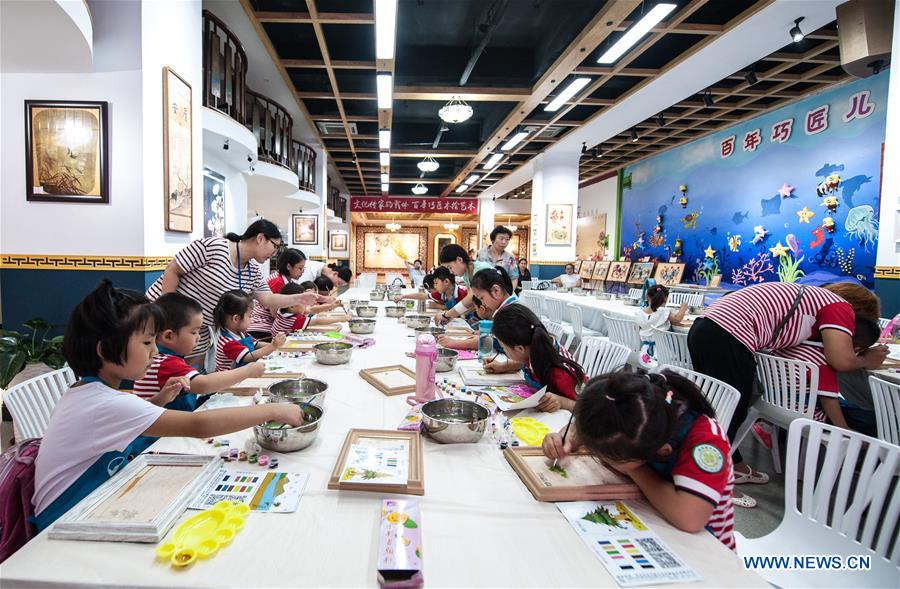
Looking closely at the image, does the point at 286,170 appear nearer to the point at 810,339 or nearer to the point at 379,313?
the point at 379,313

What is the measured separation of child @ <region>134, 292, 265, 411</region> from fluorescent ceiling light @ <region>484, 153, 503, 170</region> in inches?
352

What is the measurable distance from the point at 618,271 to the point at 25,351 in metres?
12.2

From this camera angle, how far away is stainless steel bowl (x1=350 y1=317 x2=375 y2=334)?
357 centimetres

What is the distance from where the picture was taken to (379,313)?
5.09 metres

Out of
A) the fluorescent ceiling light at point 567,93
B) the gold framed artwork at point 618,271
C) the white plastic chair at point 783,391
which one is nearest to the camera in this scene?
the white plastic chair at point 783,391

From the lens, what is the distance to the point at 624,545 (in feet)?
3.28

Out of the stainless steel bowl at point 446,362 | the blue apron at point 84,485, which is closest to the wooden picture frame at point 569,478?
the stainless steel bowl at point 446,362

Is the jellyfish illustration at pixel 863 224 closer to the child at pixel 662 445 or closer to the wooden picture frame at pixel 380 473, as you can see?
the child at pixel 662 445

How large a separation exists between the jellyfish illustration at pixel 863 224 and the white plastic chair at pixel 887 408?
6064mm

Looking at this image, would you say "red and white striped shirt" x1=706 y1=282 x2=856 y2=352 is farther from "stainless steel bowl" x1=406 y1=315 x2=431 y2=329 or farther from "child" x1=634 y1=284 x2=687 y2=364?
"stainless steel bowl" x1=406 y1=315 x2=431 y2=329

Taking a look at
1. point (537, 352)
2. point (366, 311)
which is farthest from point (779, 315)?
point (366, 311)

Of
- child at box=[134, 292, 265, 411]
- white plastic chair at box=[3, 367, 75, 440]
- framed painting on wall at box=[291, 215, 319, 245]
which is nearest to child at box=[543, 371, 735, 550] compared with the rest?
child at box=[134, 292, 265, 411]

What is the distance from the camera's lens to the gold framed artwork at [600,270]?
13139mm

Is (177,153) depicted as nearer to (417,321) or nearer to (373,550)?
(417,321)
